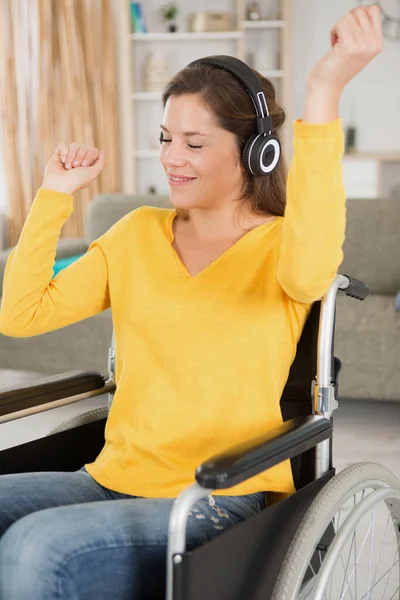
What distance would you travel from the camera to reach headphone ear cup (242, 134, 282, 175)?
4.28ft

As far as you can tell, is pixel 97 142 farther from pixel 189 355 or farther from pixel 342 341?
pixel 189 355

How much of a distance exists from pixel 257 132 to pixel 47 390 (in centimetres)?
57

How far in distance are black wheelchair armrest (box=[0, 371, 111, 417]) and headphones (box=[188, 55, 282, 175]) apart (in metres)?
0.51

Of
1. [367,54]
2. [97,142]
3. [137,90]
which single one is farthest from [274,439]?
[137,90]

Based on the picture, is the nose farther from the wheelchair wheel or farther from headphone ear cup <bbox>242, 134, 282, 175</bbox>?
the wheelchair wheel

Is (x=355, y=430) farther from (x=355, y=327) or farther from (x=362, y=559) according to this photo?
(x=362, y=559)

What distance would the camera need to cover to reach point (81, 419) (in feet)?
5.26

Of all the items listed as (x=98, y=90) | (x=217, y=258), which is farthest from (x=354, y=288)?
(x=98, y=90)

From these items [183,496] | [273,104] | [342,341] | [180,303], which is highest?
[273,104]

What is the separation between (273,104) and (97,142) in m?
4.25

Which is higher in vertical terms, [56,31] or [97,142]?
[56,31]

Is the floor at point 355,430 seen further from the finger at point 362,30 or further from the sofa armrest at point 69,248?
the finger at point 362,30

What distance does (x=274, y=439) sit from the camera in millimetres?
1153

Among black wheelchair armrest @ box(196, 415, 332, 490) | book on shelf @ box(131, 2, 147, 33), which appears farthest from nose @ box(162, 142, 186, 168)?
book on shelf @ box(131, 2, 147, 33)
